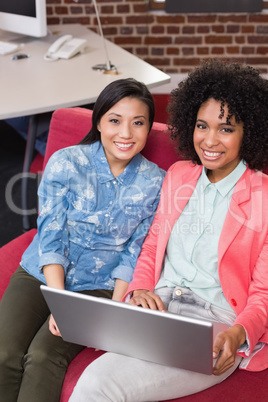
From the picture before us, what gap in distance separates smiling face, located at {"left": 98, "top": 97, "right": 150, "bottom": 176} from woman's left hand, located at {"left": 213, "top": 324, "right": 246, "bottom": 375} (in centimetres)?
61

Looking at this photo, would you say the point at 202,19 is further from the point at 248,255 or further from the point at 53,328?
the point at 53,328

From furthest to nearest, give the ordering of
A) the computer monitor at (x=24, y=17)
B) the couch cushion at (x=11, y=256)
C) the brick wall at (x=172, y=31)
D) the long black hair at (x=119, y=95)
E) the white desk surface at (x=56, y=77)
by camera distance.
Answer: the brick wall at (x=172, y=31), the computer monitor at (x=24, y=17), the white desk surface at (x=56, y=77), the couch cushion at (x=11, y=256), the long black hair at (x=119, y=95)

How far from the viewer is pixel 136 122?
67.4 inches

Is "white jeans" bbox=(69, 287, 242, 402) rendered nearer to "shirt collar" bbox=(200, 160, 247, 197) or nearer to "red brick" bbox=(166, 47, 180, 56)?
"shirt collar" bbox=(200, 160, 247, 197)

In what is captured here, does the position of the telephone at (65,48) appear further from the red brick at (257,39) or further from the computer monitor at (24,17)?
the red brick at (257,39)

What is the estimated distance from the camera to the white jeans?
1350 millimetres

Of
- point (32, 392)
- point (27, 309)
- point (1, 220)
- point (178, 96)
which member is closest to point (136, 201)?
point (178, 96)

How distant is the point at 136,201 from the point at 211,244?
0.29 meters

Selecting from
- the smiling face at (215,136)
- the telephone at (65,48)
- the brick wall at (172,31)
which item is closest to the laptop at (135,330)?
the smiling face at (215,136)

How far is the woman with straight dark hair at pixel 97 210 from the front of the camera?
1.68 meters

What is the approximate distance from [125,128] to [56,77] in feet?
4.15

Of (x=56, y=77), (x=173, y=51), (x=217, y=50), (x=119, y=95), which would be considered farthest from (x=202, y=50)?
(x=119, y=95)

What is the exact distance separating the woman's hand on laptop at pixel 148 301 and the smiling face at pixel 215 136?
398mm

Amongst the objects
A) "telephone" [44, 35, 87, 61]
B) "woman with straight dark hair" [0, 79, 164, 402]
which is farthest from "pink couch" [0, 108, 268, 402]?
"telephone" [44, 35, 87, 61]
